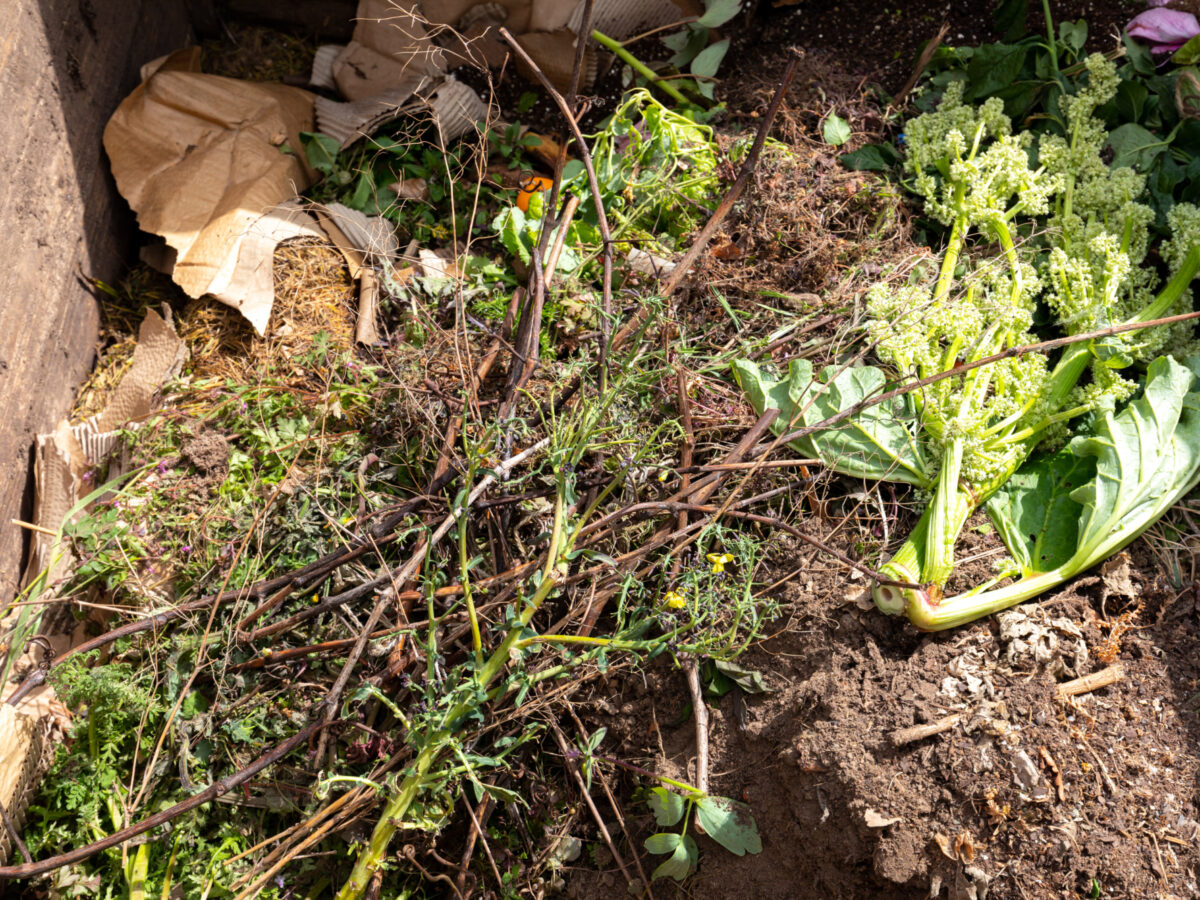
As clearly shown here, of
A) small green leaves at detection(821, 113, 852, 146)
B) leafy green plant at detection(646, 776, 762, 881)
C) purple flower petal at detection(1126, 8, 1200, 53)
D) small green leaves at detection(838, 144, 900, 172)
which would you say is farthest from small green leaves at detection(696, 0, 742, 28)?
leafy green plant at detection(646, 776, 762, 881)

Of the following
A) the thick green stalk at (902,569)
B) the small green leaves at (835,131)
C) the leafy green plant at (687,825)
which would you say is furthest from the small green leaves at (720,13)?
the leafy green plant at (687,825)

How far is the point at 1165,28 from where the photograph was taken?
252cm

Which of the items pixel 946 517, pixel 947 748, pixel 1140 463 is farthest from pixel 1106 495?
pixel 947 748

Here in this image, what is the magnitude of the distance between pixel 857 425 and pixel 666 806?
101 cm

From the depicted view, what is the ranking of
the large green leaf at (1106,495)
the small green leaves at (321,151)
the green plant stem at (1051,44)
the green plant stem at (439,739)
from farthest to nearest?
1. the small green leaves at (321,151)
2. the green plant stem at (1051,44)
3. the large green leaf at (1106,495)
4. the green plant stem at (439,739)

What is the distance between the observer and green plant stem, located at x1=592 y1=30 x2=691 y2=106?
2773 mm

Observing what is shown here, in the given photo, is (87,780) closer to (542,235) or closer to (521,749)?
(521,749)

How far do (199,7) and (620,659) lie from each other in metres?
3.00

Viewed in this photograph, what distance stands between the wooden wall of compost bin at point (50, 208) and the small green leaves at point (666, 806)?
194 cm

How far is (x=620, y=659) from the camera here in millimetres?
2025

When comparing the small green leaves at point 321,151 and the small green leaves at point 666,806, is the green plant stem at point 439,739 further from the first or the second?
the small green leaves at point 321,151

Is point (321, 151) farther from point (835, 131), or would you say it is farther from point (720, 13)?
point (835, 131)

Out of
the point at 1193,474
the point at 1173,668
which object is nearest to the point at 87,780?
→ the point at 1173,668

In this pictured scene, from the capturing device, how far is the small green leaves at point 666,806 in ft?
6.16
